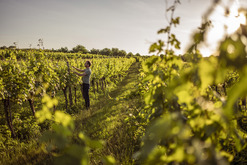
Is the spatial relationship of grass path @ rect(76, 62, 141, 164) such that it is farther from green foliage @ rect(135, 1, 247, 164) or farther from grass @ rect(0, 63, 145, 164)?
green foliage @ rect(135, 1, 247, 164)

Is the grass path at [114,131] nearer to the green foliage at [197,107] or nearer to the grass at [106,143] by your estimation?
the grass at [106,143]

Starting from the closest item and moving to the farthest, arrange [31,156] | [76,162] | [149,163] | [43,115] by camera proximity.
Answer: [76,162] → [149,163] → [43,115] → [31,156]

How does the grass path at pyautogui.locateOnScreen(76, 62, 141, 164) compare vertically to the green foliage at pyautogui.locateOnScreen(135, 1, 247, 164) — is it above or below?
below

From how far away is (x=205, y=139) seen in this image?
0.92 metres

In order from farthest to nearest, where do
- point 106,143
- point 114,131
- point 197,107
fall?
point 114,131 → point 106,143 → point 197,107

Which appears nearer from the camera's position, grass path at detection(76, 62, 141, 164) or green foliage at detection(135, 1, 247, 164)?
green foliage at detection(135, 1, 247, 164)

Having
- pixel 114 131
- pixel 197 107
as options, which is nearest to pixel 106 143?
pixel 114 131

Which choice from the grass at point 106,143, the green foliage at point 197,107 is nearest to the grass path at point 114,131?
the grass at point 106,143

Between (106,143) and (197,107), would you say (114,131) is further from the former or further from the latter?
(197,107)

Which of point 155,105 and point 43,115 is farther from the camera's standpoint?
point 155,105

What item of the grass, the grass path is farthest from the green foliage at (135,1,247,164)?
the grass path

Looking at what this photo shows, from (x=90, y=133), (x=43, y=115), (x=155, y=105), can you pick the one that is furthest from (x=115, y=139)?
(x=43, y=115)

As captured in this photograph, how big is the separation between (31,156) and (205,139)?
3901mm

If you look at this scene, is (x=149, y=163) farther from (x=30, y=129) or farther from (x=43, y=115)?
(x=30, y=129)
